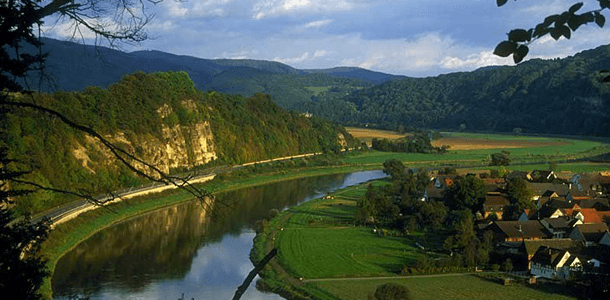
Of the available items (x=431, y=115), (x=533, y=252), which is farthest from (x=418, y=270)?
(x=431, y=115)

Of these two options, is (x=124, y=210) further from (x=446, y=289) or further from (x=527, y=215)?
(x=527, y=215)

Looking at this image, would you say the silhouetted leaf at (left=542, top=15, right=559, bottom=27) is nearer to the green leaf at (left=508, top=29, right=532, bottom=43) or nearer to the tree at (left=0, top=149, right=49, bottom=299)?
the green leaf at (left=508, top=29, right=532, bottom=43)

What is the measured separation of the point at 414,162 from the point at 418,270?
Result: 112 ft

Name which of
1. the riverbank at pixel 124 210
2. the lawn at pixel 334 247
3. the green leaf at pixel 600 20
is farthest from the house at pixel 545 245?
the green leaf at pixel 600 20

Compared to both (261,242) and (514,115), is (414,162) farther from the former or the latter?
(514,115)

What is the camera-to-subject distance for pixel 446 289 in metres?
17.7

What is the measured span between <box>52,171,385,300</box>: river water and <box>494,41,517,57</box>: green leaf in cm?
1053

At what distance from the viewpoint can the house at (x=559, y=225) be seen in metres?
23.6

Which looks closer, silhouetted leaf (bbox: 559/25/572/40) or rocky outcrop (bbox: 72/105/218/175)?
silhouetted leaf (bbox: 559/25/572/40)

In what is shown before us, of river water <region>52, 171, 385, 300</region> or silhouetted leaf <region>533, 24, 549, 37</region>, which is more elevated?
silhouetted leaf <region>533, 24, 549, 37</region>

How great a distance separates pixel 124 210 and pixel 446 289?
17208 millimetres

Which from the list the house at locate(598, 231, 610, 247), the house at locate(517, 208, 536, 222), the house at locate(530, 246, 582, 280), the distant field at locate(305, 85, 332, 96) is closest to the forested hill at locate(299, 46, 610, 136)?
the distant field at locate(305, 85, 332, 96)

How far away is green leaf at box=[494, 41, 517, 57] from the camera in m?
2.18

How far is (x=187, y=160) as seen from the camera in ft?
148
